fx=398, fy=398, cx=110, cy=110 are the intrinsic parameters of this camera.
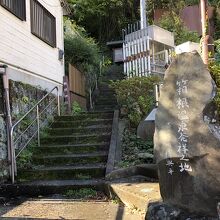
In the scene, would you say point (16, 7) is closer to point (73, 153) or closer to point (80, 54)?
point (73, 153)

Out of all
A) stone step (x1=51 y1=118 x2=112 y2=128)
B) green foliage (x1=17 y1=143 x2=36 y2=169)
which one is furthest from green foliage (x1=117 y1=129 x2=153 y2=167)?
green foliage (x1=17 y1=143 x2=36 y2=169)

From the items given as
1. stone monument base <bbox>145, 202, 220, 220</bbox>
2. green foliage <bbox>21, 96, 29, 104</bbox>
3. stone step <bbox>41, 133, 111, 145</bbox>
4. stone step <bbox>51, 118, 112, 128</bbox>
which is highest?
green foliage <bbox>21, 96, 29, 104</bbox>

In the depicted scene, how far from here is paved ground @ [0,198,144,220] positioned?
6227mm

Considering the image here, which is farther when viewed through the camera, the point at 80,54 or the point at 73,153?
the point at 80,54

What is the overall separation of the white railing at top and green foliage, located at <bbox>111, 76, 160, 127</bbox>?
393 centimetres

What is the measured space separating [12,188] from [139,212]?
288 cm

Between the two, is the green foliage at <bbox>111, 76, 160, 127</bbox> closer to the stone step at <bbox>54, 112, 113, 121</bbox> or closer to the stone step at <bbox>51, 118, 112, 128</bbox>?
the stone step at <bbox>54, 112, 113, 121</bbox>

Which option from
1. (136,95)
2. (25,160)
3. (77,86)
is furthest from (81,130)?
(77,86)

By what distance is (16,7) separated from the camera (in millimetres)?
10000

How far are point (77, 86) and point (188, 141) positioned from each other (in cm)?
1109

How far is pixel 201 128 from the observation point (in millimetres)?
4957

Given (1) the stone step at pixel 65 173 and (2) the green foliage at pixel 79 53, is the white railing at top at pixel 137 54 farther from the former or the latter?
(1) the stone step at pixel 65 173

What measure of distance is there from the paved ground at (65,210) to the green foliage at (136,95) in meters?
4.27

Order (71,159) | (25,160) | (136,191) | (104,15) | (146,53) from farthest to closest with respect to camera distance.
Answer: (104,15)
(146,53)
(71,159)
(25,160)
(136,191)
